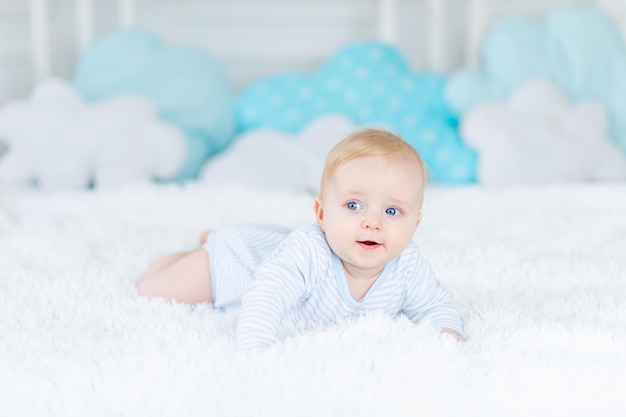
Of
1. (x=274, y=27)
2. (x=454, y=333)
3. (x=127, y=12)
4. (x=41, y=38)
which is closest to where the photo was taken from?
(x=454, y=333)

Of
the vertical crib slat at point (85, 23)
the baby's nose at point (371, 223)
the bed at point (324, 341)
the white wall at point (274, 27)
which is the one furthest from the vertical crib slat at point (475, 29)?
the baby's nose at point (371, 223)

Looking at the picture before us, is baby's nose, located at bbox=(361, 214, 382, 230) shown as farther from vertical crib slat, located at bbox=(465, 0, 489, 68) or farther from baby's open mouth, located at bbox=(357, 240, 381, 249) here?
vertical crib slat, located at bbox=(465, 0, 489, 68)

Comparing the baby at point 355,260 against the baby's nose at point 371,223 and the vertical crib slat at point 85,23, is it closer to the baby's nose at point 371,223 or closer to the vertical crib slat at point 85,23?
the baby's nose at point 371,223

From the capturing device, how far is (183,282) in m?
1.11

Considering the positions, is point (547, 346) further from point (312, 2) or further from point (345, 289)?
point (312, 2)

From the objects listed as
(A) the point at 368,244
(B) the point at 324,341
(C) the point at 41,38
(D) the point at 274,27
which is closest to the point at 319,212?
(A) the point at 368,244

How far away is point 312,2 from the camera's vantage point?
2402 mm

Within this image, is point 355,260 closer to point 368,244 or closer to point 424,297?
point 368,244

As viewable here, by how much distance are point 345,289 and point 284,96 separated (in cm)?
127

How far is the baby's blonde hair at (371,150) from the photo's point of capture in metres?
0.92

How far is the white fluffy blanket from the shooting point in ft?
2.50

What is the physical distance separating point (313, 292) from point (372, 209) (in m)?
0.13

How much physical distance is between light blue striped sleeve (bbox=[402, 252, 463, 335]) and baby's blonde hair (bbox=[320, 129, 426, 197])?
123 mm

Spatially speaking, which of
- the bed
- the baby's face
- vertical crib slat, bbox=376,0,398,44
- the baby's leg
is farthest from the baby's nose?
vertical crib slat, bbox=376,0,398,44
